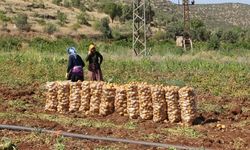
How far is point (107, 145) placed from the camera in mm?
10031

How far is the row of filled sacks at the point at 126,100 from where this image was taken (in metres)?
12.6

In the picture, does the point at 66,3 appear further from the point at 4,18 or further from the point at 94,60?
the point at 94,60

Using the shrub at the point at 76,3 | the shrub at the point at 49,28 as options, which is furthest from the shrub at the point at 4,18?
the shrub at the point at 76,3

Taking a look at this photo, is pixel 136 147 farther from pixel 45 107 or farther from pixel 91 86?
pixel 45 107

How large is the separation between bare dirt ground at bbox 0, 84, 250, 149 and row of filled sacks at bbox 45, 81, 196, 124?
0.23 metres

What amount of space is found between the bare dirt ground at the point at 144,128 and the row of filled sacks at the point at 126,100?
226 millimetres

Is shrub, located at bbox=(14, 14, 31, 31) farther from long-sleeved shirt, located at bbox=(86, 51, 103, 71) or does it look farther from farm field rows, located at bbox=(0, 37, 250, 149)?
long-sleeved shirt, located at bbox=(86, 51, 103, 71)

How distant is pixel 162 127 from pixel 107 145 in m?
2.48

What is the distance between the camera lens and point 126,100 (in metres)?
13.5

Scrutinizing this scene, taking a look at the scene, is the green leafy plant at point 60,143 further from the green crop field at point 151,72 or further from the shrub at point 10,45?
the shrub at point 10,45

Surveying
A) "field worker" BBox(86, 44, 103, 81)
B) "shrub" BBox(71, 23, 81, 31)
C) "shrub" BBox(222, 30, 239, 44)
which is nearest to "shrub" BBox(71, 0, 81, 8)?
"shrub" BBox(71, 23, 81, 31)

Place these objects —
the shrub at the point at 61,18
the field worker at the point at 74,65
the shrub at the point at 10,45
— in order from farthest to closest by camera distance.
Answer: the shrub at the point at 61,18
the shrub at the point at 10,45
the field worker at the point at 74,65

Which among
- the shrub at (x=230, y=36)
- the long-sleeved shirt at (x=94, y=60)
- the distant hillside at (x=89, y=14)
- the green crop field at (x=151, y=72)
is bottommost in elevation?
the shrub at (x=230, y=36)

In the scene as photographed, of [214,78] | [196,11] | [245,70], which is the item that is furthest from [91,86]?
[196,11]
